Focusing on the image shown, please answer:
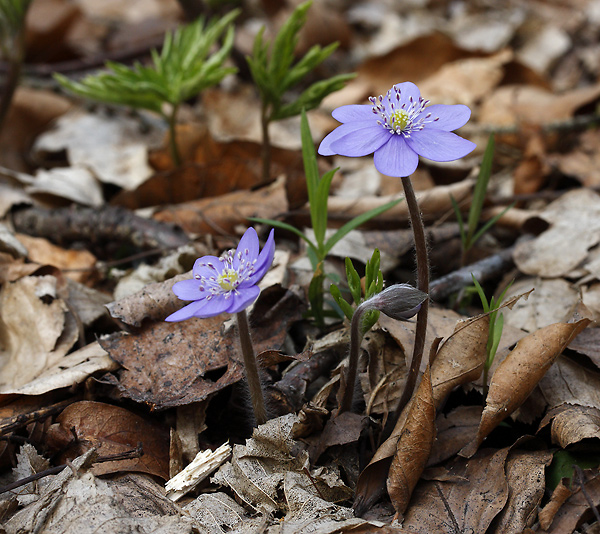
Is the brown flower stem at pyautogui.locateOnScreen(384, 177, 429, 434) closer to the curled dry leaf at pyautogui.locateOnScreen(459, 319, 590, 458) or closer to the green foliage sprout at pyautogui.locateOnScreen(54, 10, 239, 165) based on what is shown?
the curled dry leaf at pyautogui.locateOnScreen(459, 319, 590, 458)

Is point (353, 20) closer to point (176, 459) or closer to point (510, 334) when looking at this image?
point (510, 334)

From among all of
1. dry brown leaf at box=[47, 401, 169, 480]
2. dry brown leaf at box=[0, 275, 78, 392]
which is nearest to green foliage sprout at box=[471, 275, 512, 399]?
dry brown leaf at box=[47, 401, 169, 480]

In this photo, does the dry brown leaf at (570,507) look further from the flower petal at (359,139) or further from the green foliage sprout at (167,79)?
the green foliage sprout at (167,79)

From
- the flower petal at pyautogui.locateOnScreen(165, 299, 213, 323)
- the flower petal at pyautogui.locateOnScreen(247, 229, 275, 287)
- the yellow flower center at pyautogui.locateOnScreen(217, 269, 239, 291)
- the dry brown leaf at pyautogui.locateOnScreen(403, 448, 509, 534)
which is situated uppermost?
the flower petal at pyautogui.locateOnScreen(247, 229, 275, 287)

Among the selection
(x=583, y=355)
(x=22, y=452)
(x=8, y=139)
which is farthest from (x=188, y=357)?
(x=8, y=139)

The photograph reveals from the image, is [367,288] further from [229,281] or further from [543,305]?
[543,305]

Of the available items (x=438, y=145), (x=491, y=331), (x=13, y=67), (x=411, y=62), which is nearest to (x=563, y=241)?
(x=491, y=331)
